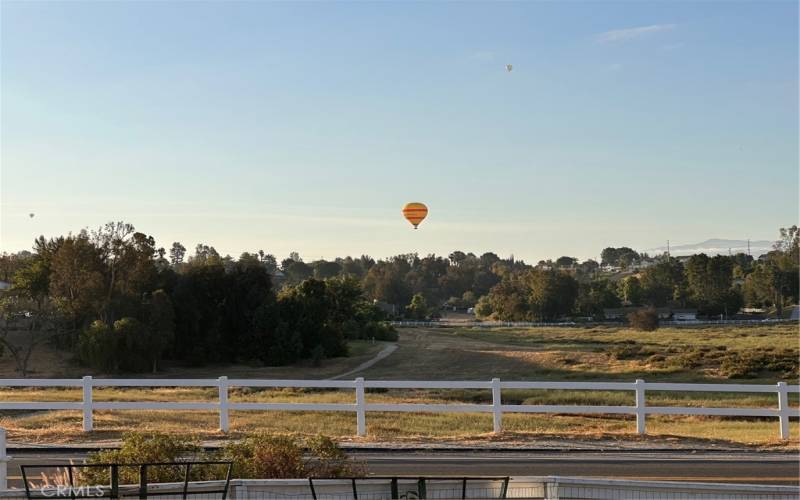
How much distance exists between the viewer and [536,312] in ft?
488

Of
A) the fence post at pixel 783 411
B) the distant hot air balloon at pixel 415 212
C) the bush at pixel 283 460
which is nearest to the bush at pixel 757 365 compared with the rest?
the distant hot air balloon at pixel 415 212

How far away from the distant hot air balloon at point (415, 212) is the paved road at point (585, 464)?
35377 millimetres

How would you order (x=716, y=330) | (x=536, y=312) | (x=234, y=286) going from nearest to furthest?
(x=234, y=286) < (x=716, y=330) < (x=536, y=312)

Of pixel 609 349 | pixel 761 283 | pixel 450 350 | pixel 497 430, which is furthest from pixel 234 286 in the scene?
pixel 761 283

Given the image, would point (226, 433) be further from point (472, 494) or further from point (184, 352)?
point (184, 352)

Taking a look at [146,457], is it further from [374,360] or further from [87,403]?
[374,360]

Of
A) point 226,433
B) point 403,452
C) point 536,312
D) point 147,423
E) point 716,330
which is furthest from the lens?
point 536,312

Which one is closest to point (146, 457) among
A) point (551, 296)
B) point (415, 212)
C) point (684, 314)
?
point (415, 212)

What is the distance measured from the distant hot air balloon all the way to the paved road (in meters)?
35.4

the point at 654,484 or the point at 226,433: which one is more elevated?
the point at 654,484

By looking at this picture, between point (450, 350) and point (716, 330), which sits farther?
point (716, 330)

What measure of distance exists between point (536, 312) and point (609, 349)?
72.1 meters

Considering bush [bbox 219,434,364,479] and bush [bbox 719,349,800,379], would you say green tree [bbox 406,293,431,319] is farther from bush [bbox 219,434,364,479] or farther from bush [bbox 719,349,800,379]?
bush [bbox 219,434,364,479]

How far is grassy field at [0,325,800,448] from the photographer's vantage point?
65.7 feet
